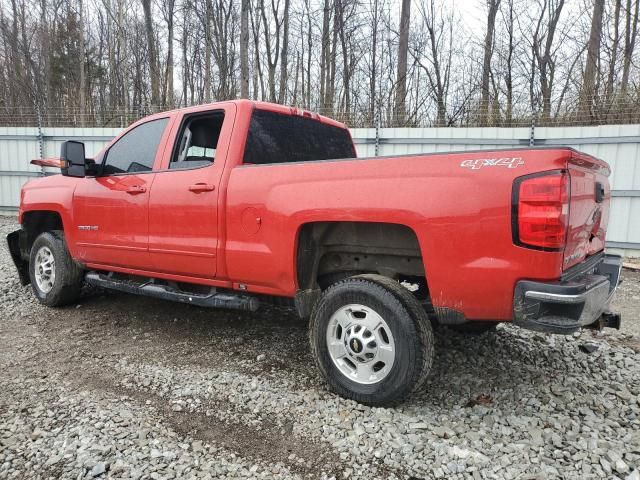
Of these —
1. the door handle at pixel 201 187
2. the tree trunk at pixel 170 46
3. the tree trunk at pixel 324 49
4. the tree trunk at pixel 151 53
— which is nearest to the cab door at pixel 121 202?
the door handle at pixel 201 187

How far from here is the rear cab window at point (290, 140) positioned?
3578 mm

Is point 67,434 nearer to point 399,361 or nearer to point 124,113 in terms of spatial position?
point 399,361

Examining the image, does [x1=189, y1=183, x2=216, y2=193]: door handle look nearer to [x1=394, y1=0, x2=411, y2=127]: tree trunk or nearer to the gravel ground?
the gravel ground

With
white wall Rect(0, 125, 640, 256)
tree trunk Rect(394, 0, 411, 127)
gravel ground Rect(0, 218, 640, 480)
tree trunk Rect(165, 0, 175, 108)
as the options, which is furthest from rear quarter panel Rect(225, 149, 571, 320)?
tree trunk Rect(165, 0, 175, 108)

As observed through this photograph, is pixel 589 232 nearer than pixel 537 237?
No

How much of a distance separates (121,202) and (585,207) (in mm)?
3573

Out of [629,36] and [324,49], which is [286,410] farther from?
[324,49]

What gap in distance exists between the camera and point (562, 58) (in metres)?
16.7

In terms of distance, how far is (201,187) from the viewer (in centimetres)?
344

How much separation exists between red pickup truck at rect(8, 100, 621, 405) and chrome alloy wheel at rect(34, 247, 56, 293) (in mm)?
481

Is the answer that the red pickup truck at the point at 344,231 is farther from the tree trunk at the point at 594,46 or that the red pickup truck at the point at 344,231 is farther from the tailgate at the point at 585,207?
the tree trunk at the point at 594,46

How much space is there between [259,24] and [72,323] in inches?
771

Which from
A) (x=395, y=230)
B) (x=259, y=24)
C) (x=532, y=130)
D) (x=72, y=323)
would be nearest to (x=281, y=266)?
(x=395, y=230)

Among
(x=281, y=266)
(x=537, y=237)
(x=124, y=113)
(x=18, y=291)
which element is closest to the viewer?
(x=537, y=237)
